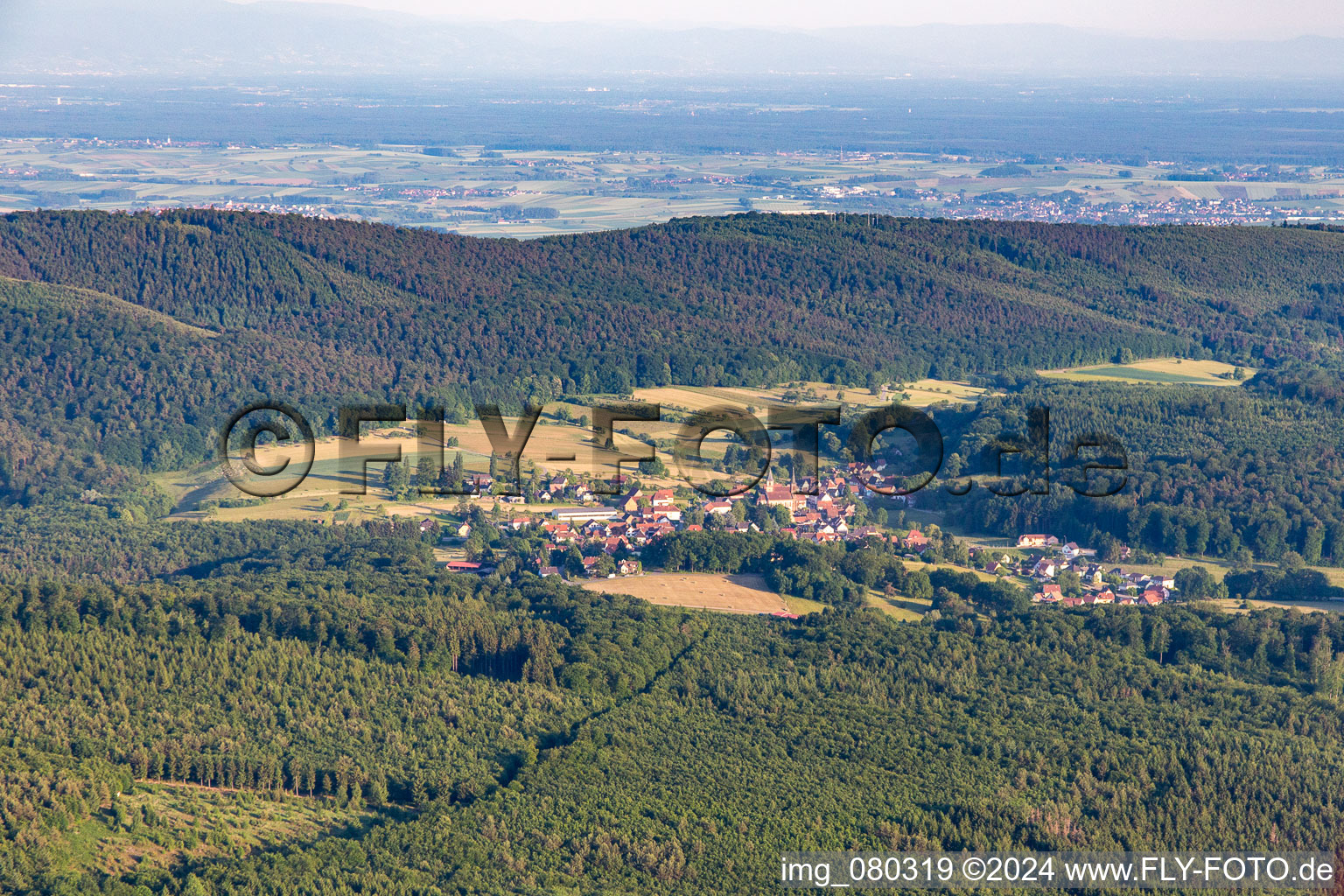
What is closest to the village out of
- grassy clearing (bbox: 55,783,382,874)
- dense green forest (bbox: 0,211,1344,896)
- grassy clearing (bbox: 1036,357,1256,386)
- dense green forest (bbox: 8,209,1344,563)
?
dense green forest (bbox: 0,211,1344,896)

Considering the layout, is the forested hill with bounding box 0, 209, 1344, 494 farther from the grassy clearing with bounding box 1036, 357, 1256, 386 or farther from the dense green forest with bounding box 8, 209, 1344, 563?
the grassy clearing with bounding box 1036, 357, 1256, 386

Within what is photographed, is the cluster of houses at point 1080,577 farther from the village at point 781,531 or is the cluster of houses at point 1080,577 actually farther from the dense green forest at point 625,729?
the dense green forest at point 625,729

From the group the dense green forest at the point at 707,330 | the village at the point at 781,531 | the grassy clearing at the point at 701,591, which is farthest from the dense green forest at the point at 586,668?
the village at the point at 781,531

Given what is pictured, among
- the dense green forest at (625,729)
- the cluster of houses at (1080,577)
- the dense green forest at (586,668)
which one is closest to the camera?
the dense green forest at (625,729)

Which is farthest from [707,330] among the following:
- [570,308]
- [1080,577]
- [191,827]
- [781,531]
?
[191,827]

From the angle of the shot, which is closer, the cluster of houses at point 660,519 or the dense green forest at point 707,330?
the cluster of houses at point 660,519

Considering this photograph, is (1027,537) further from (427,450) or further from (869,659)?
(427,450)
